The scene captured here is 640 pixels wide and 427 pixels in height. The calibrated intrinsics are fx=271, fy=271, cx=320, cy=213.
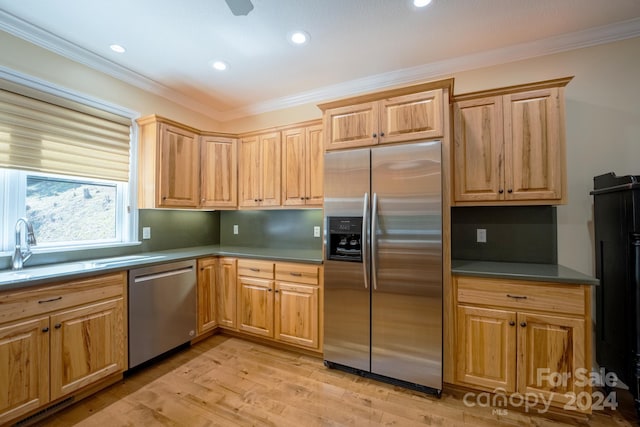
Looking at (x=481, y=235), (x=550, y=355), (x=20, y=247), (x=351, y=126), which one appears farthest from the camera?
(x=481, y=235)

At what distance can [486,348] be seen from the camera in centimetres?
194

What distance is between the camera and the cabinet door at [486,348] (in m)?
1.88

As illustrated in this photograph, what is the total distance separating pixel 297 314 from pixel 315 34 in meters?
2.45

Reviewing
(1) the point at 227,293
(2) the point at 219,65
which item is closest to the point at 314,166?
(2) the point at 219,65

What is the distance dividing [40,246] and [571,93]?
4.53 meters

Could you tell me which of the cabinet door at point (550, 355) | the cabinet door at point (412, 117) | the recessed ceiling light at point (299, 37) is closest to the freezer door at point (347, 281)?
the cabinet door at point (412, 117)

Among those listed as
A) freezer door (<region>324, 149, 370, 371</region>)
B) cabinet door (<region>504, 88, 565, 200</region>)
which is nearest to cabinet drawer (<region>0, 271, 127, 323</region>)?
freezer door (<region>324, 149, 370, 371</region>)

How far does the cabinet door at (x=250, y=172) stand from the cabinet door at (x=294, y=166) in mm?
351

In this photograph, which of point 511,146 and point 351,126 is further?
point 351,126

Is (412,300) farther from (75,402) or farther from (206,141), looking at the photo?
(206,141)

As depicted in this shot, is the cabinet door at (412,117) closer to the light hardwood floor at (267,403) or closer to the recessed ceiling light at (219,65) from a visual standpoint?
the recessed ceiling light at (219,65)

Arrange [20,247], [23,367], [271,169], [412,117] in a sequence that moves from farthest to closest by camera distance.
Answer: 1. [271,169]
2. [412,117]
3. [20,247]
4. [23,367]

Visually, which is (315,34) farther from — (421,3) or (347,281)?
(347,281)

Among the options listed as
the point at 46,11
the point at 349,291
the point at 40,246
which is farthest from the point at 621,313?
the point at 46,11
